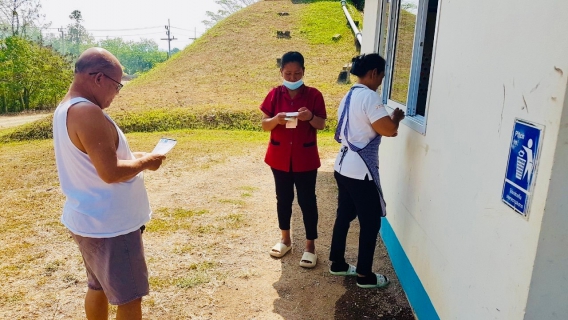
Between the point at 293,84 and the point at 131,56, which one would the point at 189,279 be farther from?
the point at 131,56

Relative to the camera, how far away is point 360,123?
246 centimetres

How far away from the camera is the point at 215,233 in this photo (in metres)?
3.76

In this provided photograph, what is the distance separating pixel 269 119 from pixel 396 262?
57.5 inches

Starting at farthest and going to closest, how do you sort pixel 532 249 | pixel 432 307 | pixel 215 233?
pixel 215 233
pixel 432 307
pixel 532 249

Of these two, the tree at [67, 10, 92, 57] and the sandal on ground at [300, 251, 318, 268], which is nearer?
the sandal on ground at [300, 251, 318, 268]

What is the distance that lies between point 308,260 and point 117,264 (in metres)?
1.66

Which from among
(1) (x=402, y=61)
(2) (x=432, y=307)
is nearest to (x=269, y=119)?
(1) (x=402, y=61)

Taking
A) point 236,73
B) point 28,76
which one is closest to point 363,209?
point 236,73

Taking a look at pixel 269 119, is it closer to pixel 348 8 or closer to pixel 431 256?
pixel 431 256

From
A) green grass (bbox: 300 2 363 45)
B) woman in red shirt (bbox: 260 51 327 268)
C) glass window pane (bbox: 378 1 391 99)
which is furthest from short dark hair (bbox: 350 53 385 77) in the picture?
green grass (bbox: 300 2 363 45)

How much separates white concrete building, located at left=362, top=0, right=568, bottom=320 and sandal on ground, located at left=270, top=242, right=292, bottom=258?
98cm

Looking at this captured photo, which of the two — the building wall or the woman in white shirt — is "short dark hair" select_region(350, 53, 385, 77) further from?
the building wall

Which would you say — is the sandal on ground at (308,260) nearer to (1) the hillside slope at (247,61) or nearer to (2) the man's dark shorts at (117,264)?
(2) the man's dark shorts at (117,264)

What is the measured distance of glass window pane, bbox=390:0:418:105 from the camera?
2791 mm
